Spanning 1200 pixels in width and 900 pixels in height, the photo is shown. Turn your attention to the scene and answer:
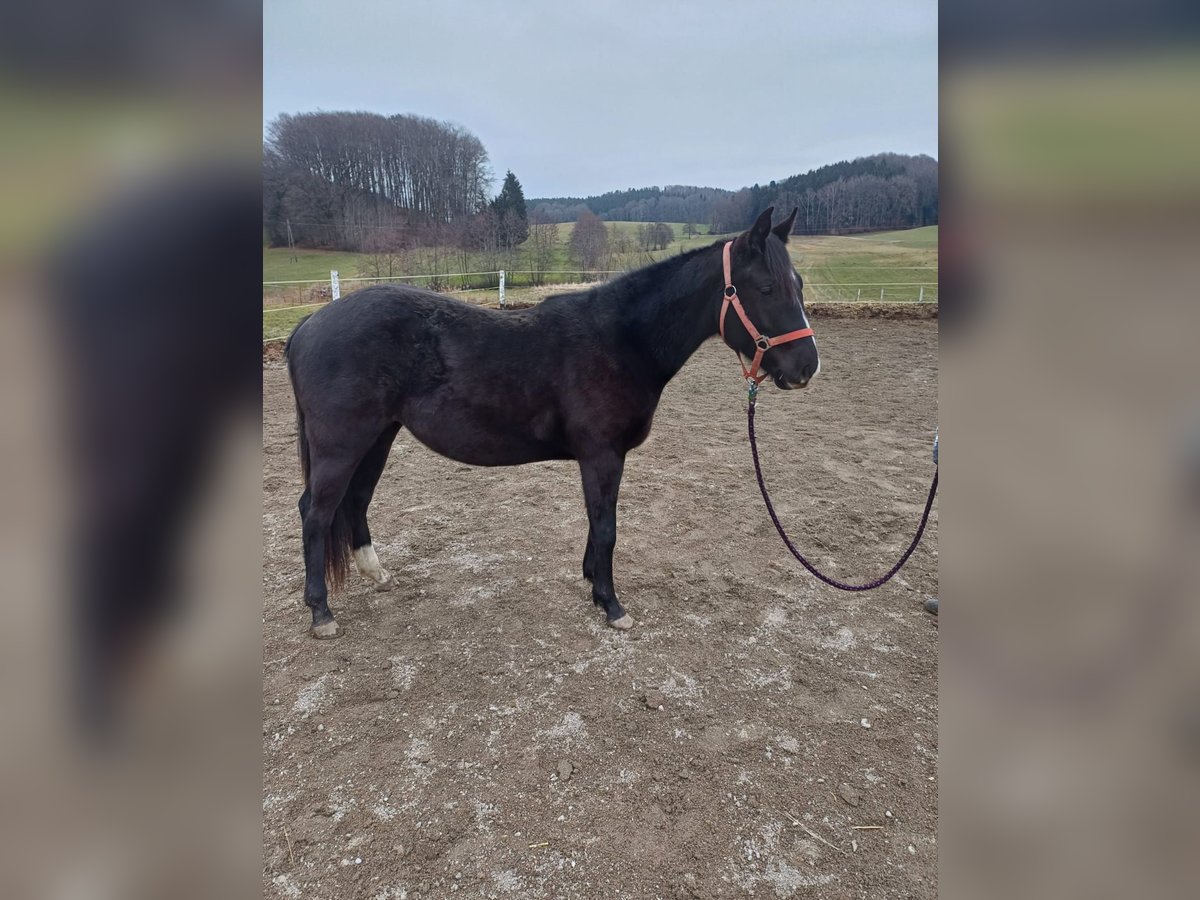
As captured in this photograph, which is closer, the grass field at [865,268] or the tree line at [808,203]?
the tree line at [808,203]

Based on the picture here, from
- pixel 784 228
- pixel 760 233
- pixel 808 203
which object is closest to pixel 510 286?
pixel 808 203

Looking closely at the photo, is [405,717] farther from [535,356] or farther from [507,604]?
[535,356]

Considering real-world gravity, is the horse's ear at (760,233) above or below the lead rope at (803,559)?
above

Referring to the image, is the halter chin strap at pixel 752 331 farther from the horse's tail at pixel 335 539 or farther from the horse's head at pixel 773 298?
the horse's tail at pixel 335 539

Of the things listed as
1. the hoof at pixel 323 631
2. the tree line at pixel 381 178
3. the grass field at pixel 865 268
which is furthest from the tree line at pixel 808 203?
the hoof at pixel 323 631

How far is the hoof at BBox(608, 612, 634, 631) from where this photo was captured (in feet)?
10.3

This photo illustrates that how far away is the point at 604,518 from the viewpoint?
327cm

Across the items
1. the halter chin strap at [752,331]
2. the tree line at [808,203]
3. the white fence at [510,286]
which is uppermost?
the tree line at [808,203]

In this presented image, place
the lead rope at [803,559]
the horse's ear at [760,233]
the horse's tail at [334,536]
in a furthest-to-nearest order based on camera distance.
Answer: the horse's tail at [334,536] → the horse's ear at [760,233] → the lead rope at [803,559]

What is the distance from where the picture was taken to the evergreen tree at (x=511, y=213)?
2712cm

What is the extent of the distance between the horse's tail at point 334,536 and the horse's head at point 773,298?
230 cm

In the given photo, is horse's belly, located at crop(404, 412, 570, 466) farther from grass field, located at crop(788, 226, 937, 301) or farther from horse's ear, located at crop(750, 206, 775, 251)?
grass field, located at crop(788, 226, 937, 301)

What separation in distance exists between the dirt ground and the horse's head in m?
1.39
